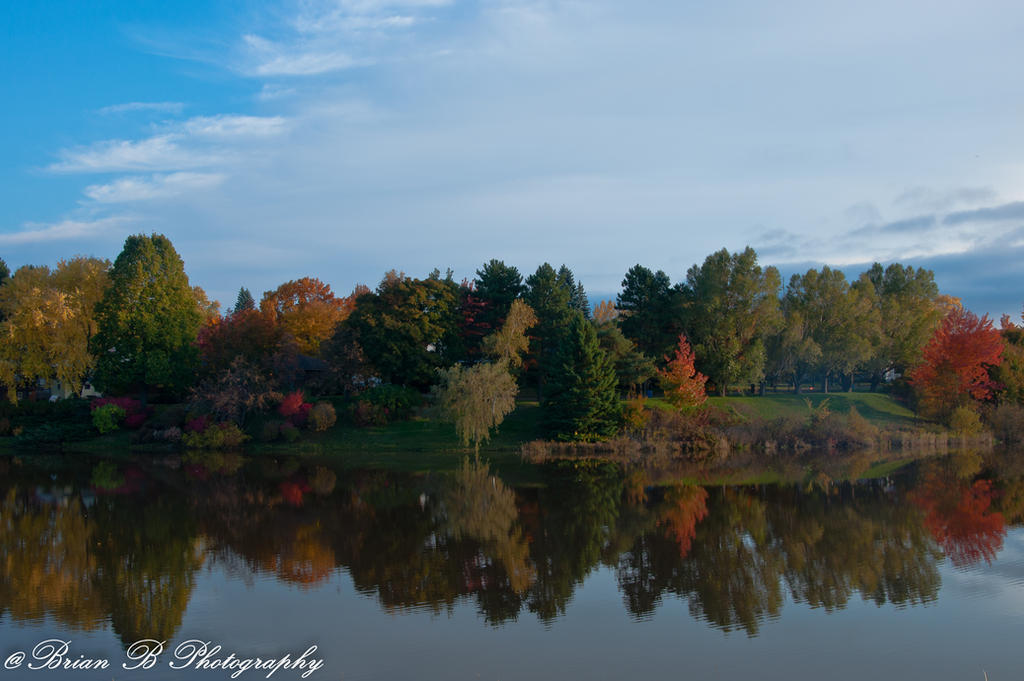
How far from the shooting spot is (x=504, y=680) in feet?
33.3

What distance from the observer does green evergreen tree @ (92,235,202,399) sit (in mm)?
44375

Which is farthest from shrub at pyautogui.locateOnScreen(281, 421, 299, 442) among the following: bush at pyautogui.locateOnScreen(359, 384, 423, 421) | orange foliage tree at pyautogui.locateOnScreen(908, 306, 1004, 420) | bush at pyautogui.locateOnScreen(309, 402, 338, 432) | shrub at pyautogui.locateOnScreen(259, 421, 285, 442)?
orange foliage tree at pyautogui.locateOnScreen(908, 306, 1004, 420)

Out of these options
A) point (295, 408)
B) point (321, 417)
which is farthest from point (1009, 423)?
point (295, 408)

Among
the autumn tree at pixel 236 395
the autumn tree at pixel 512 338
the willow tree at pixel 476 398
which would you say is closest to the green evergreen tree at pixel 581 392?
the willow tree at pixel 476 398

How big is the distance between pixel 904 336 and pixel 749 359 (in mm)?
13577

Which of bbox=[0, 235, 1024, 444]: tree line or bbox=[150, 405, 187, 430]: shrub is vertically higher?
bbox=[0, 235, 1024, 444]: tree line

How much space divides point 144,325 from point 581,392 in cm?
2791

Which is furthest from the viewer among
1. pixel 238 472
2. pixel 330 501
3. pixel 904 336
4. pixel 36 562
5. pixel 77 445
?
pixel 904 336

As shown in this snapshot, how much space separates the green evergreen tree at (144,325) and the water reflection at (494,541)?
15.9 meters

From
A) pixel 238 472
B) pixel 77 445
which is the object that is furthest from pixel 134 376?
pixel 238 472

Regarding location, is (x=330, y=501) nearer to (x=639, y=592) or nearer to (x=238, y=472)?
(x=238, y=472)

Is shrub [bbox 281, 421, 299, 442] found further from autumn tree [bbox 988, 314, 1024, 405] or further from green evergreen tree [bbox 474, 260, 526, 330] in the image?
autumn tree [bbox 988, 314, 1024, 405]

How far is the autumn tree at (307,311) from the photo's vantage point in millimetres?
57000

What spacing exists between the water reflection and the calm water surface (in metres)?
0.09
